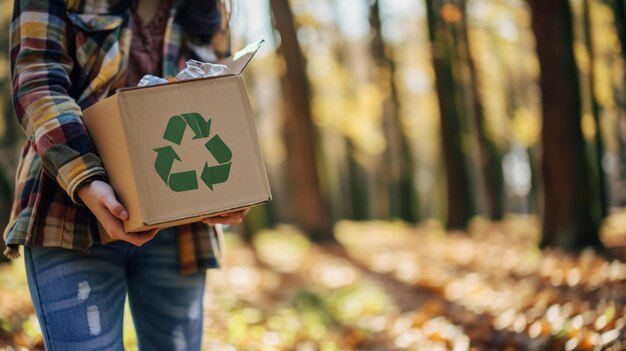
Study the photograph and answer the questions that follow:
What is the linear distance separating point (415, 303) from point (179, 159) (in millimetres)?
5048

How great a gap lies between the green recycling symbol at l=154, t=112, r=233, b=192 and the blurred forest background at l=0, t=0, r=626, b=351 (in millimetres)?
804

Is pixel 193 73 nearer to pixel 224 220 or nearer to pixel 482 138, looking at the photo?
pixel 224 220

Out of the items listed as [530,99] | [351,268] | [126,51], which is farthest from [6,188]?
[530,99]

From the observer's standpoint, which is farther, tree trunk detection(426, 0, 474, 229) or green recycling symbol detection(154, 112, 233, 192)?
tree trunk detection(426, 0, 474, 229)

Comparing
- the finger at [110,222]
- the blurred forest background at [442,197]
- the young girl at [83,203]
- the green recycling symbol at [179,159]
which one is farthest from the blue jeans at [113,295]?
the blurred forest background at [442,197]

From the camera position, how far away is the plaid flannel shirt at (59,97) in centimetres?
163

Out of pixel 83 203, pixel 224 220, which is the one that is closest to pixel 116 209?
pixel 83 203

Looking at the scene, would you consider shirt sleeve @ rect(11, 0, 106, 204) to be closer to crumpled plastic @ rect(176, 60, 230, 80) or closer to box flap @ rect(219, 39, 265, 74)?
crumpled plastic @ rect(176, 60, 230, 80)

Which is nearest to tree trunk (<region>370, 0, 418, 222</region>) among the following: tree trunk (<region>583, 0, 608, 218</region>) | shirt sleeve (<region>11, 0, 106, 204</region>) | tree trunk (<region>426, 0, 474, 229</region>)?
tree trunk (<region>426, 0, 474, 229</region>)

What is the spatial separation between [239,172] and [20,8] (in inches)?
32.7

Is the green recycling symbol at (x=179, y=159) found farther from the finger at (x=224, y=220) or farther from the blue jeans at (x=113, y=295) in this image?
the blue jeans at (x=113, y=295)

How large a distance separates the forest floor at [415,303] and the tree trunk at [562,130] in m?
0.42

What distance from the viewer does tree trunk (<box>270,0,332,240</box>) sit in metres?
12.1

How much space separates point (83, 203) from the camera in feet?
5.55
